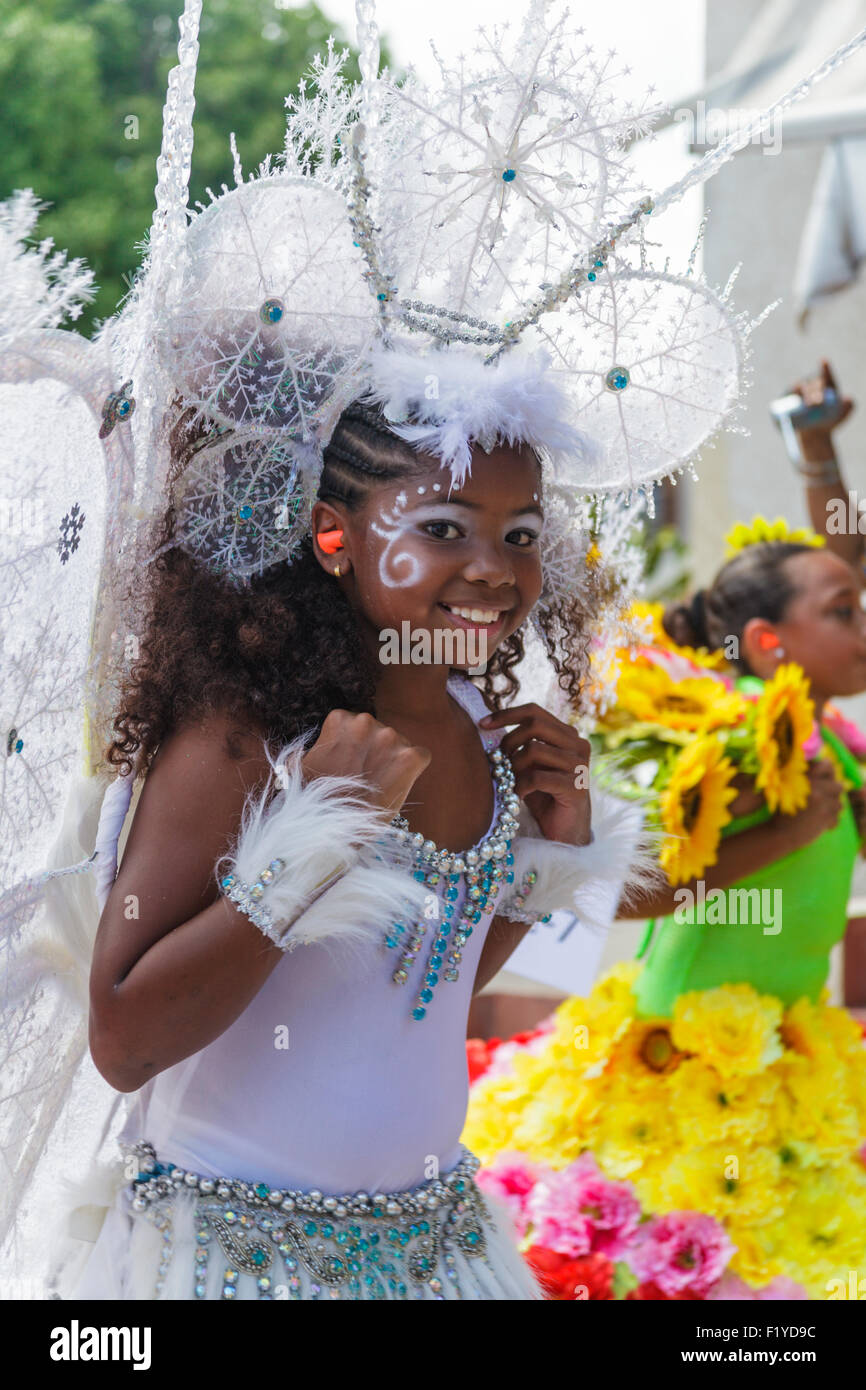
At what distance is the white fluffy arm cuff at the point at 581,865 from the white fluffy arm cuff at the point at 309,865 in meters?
0.38

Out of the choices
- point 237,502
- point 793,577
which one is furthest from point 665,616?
point 237,502

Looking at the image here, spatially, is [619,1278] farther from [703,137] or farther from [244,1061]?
[703,137]

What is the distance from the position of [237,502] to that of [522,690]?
2.19ft

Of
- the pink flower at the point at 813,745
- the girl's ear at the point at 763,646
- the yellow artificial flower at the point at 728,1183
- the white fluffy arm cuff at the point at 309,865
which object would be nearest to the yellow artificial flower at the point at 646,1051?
the yellow artificial flower at the point at 728,1183

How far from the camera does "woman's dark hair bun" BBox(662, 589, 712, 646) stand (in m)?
3.57

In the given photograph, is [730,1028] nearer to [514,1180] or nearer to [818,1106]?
[818,1106]

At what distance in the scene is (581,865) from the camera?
76.2 inches

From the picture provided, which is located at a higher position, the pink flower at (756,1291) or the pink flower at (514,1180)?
the pink flower at (514,1180)

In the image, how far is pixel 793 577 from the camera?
125 inches

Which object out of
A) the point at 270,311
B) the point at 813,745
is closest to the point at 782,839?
the point at 813,745

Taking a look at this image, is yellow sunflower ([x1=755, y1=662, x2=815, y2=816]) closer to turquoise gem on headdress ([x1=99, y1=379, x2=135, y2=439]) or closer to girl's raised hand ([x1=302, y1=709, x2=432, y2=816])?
girl's raised hand ([x1=302, y1=709, x2=432, y2=816])

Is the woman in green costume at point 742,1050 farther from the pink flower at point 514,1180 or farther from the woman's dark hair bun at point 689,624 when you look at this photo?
the woman's dark hair bun at point 689,624

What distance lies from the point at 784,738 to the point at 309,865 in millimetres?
1527

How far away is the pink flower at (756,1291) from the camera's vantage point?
2.50 meters
